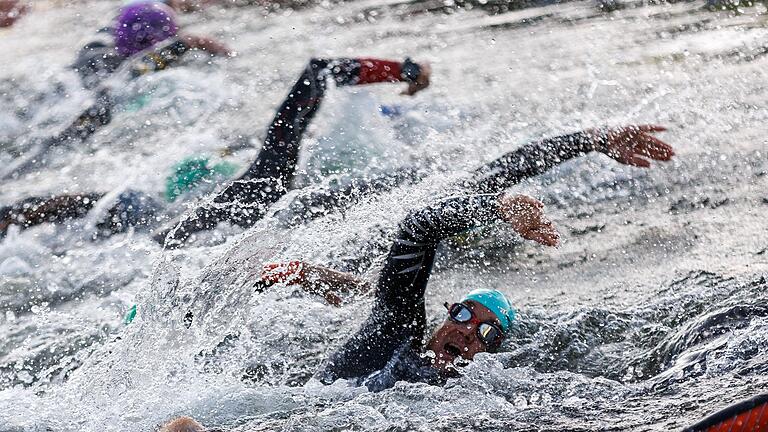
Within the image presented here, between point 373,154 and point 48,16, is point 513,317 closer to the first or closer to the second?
point 373,154

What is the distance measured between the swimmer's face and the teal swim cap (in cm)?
12

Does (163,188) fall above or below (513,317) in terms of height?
below

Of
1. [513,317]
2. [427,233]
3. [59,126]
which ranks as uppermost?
[427,233]

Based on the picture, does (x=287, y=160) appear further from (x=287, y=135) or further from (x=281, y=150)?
(x=287, y=135)

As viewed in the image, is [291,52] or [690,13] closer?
[291,52]

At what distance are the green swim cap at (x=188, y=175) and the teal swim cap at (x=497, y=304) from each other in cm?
262

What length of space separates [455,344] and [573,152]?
1.02 meters

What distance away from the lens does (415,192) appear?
18.3 feet

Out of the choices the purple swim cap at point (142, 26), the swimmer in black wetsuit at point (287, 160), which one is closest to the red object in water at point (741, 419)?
the swimmer in black wetsuit at point (287, 160)

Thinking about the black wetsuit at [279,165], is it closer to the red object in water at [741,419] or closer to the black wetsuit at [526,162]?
the black wetsuit at [526,162]

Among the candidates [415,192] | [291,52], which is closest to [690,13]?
[291,52]

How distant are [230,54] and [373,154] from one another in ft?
9.28

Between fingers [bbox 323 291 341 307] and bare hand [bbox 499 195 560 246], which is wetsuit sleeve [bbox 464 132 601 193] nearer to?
bare hand [bbox 499 195 560 246]

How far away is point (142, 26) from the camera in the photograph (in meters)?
7.29
